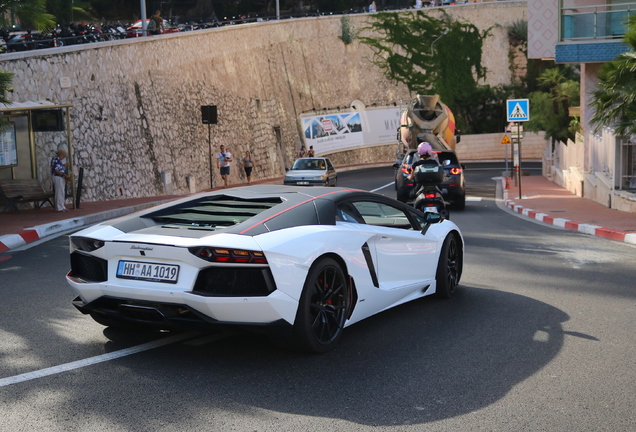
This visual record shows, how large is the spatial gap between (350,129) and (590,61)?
96.9 feet

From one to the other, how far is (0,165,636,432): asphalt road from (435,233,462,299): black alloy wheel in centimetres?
15

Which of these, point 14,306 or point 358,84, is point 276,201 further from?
point 358,84

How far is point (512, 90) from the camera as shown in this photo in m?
58.2

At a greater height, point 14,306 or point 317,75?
point 317,75

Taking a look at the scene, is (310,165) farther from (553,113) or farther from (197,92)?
(553,113)

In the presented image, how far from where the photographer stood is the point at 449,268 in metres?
8.24

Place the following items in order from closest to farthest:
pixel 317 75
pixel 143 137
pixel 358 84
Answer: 1. pixel 143 137
2. pixel 317 75
3. pixel 358 84

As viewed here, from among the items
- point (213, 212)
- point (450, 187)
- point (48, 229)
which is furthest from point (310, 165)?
point (213, 212)

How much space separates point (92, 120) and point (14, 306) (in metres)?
20.2

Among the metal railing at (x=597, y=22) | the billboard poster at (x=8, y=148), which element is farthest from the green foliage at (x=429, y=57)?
the billboard poster at (x=8, y=148)

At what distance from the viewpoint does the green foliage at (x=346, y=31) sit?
5634 centimetres

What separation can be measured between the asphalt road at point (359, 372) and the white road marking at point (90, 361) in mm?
16

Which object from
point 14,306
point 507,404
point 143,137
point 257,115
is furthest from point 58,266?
point 257,115

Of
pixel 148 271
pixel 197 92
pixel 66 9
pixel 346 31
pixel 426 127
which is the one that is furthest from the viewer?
pixel 346 31
